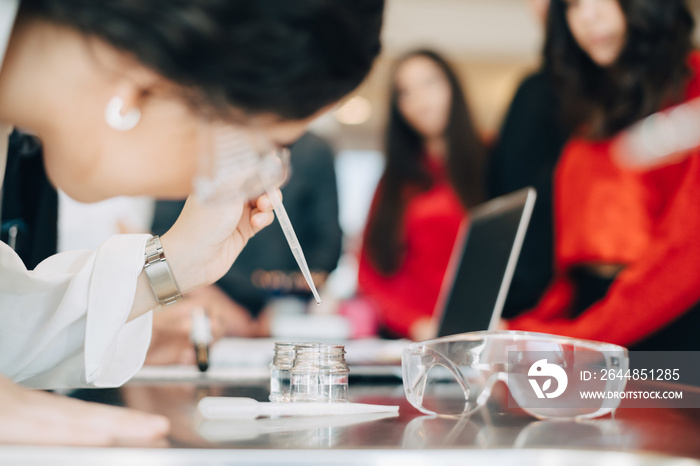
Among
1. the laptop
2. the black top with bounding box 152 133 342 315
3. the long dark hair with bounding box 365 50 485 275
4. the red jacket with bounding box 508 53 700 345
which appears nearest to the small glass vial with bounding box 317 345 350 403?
the laptop

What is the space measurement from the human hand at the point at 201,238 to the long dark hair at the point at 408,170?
1.73 metres

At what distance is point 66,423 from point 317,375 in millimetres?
303

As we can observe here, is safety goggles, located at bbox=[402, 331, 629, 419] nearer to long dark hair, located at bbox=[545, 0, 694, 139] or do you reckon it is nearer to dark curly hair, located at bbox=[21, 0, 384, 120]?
dark curly hair, located at bbox=[21, 0, 384, 120]

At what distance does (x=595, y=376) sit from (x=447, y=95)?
2.17m

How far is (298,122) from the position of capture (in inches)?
21.8

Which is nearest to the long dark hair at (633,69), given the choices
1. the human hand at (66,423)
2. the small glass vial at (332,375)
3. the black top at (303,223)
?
the black top at (303,223)

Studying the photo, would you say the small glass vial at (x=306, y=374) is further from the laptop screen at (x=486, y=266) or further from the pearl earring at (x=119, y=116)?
the laptop screen at (x=486, y=266)

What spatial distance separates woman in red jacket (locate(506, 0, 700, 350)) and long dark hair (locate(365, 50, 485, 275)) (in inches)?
25.5

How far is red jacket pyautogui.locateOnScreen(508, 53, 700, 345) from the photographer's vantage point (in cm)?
143

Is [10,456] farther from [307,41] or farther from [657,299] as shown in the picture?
[657,299]

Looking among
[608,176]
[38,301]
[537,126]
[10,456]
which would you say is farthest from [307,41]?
[537,126]

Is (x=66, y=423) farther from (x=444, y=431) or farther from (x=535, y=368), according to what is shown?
(x=535, y=368)

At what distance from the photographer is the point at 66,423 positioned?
481 millimetres

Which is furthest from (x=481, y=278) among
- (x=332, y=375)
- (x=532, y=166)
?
(x=532, y=166)
